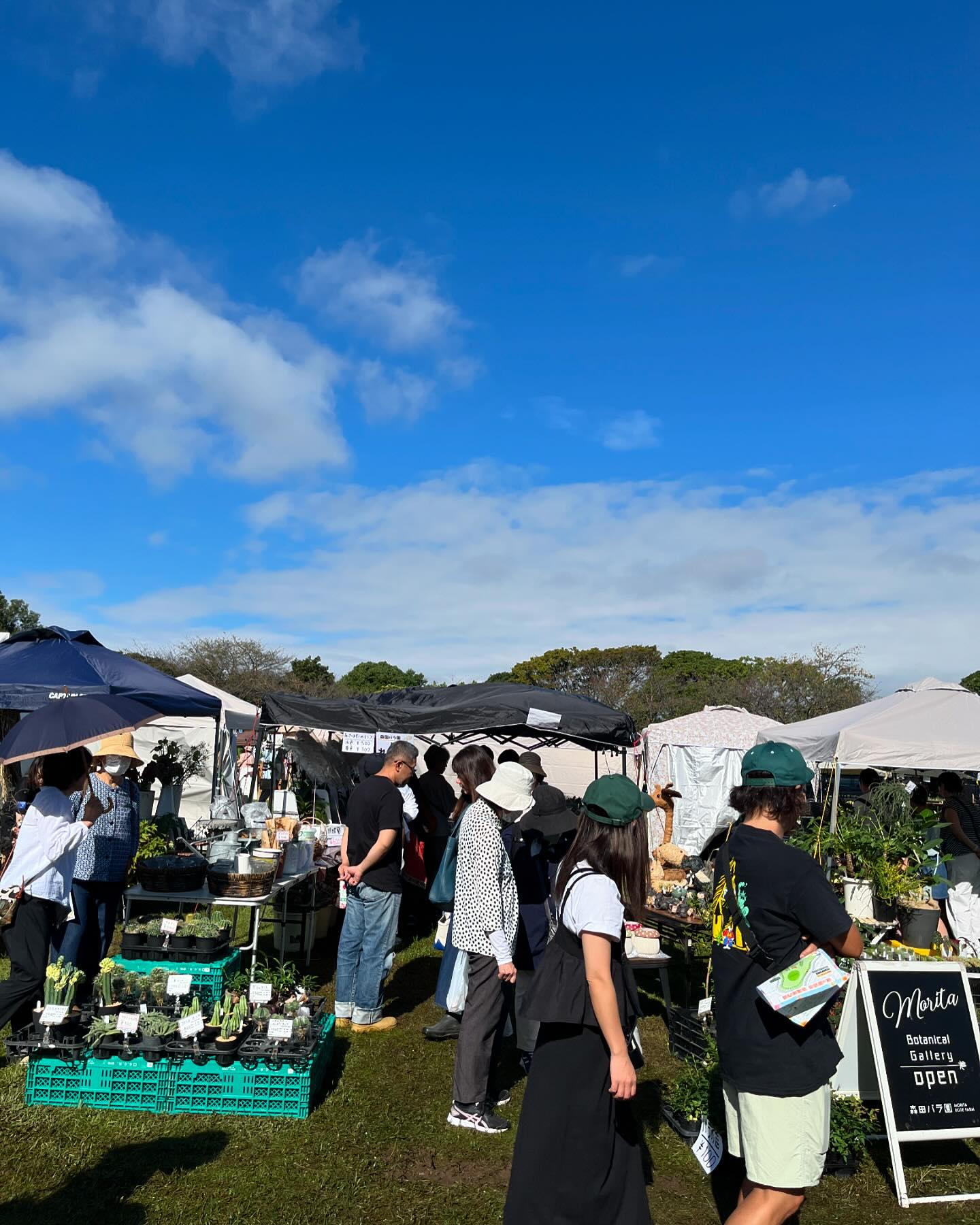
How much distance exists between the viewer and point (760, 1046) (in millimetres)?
2594

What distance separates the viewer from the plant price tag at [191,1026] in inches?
162

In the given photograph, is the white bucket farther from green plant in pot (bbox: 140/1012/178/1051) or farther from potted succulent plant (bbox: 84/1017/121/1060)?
potted succulent plant (bbox: 84/1017/121/1060)

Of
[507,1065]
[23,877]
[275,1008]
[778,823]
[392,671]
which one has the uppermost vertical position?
[392,671]

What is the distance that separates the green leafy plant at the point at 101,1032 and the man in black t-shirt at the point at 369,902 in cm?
156

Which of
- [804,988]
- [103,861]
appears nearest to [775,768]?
[804,988]

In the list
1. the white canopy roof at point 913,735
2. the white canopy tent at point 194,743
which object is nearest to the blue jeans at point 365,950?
the white canopy roof at point 913,735

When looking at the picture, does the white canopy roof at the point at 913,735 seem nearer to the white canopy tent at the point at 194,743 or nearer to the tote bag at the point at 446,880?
the tote bag at the point at 446,880

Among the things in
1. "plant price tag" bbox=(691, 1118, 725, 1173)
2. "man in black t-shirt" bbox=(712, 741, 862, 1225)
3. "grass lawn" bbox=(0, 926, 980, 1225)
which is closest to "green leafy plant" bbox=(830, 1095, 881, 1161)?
"grass lawn" bbox=(0, 926, 980, 1225)

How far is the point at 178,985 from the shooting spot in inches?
175

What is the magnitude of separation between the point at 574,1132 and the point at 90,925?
373 centimetres

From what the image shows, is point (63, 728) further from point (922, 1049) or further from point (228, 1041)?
point (922, 1049)

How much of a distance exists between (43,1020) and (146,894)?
150 centimetres

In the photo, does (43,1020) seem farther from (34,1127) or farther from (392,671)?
(392,671)

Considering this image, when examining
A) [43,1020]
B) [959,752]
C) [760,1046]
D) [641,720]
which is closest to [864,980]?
[760,1046]
